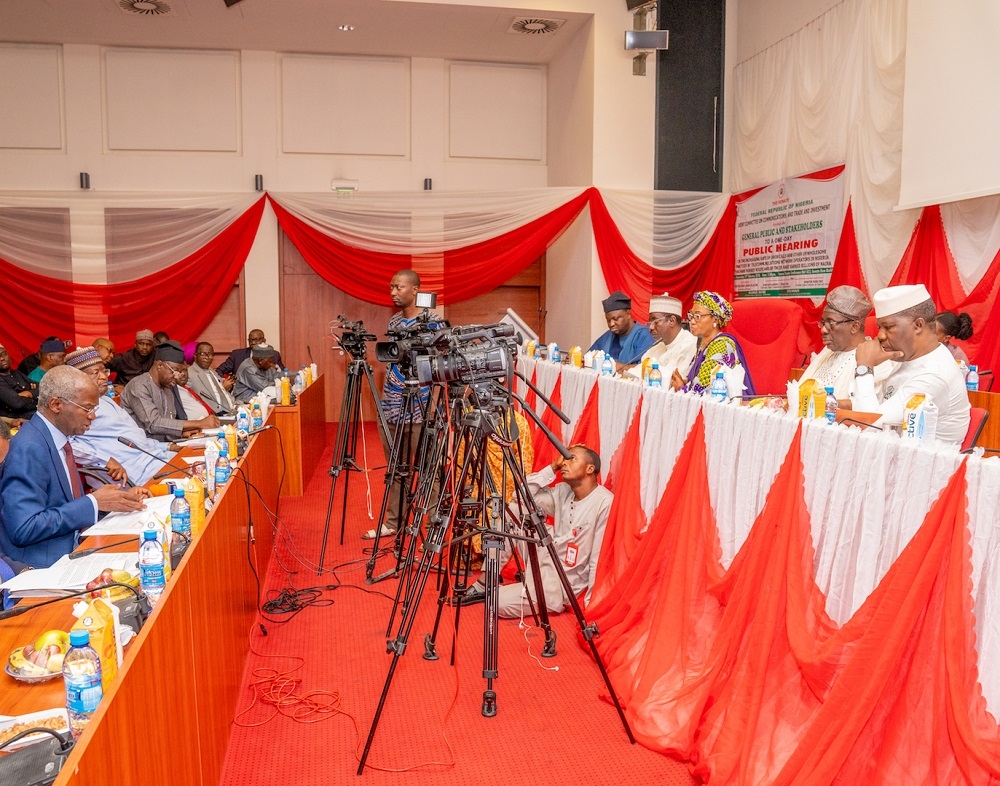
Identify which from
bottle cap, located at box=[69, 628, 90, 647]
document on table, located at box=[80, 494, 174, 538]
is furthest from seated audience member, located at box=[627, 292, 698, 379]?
bottle cap, located at box=[69, 628, 90, 647]

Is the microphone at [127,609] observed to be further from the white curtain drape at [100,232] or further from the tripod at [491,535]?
the white curtain drape at [100,232]

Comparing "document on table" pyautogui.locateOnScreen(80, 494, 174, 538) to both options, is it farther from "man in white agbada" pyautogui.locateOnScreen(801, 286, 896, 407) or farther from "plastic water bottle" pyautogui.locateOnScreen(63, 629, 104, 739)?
"man in white agbada" pyautogui.locateOnScreen(801, 286, 896, 407)

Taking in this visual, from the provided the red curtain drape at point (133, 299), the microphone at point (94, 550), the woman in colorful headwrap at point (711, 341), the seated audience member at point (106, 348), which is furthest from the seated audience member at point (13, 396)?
the woman in colorful headwrap at point (711, 341)

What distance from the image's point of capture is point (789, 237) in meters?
6.54

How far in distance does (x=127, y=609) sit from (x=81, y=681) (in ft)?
1.49

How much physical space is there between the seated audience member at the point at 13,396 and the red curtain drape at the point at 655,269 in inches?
188

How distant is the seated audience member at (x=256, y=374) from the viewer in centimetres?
670

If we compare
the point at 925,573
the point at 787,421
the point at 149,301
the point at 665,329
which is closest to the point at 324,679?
the point at 787,421

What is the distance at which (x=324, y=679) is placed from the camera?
2.71 meters

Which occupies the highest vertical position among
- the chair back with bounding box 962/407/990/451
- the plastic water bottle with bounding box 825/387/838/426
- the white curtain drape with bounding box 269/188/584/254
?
the white curtain drape with bounding box 269/188/584/254

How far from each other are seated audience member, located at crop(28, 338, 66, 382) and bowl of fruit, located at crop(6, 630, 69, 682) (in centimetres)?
504

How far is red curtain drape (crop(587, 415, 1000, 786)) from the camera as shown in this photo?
1.65 meters

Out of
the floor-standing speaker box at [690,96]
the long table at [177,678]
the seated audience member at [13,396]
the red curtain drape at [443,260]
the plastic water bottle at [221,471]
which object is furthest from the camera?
the floor-standing speaker box at [690,96]

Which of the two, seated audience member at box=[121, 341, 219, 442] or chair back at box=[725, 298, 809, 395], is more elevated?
chair back at box=[725, 298, 809, 395]
